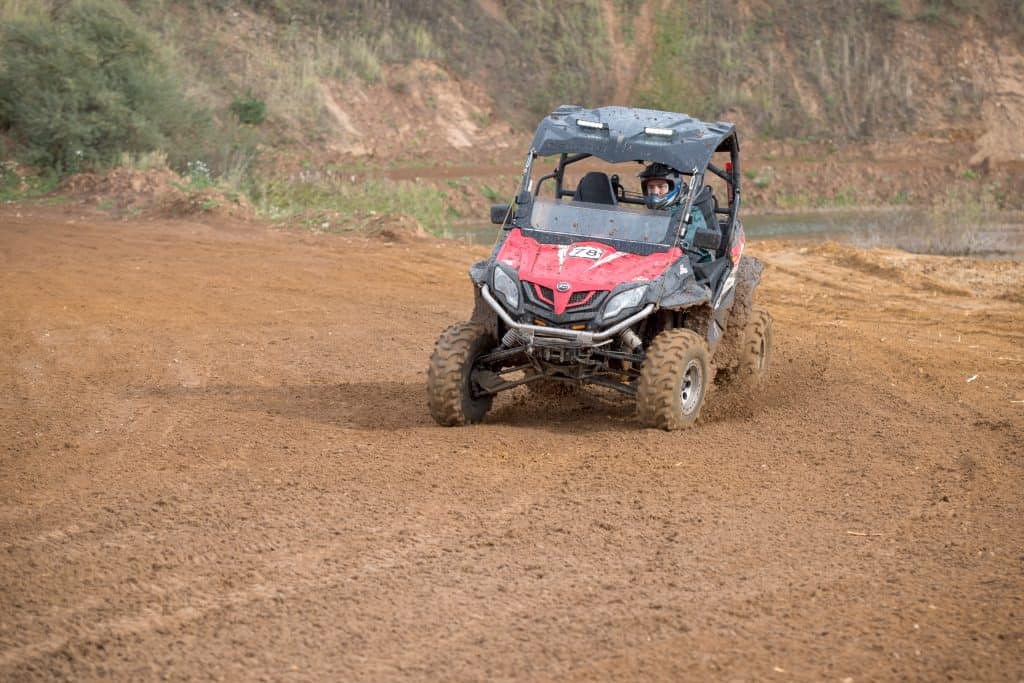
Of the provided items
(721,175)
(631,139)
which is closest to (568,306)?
(631,139)

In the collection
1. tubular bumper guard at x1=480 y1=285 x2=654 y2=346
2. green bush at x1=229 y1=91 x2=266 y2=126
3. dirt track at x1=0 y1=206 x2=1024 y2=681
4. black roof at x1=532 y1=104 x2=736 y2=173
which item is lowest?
dirt track at x1=0 y1=206 x2=1024 y2=681

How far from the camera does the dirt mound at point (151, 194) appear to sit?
2044cm

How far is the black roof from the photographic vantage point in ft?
29.3

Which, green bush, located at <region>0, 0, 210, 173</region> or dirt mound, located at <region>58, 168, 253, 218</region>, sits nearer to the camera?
dirt mound, located at <region>58, 168, 253, 218</region>

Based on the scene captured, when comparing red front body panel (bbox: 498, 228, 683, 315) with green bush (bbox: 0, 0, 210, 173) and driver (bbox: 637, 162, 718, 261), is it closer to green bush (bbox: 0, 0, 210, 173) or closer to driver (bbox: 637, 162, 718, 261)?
driver (bbox: 637, 162, 718, 261)

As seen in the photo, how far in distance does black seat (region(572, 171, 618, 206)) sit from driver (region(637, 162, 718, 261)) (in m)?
0.27

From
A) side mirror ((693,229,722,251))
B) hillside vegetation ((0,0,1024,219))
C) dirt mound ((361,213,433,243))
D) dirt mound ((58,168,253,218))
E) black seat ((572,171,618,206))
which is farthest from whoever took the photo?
hillside vegetation ((0,0,1024,219))

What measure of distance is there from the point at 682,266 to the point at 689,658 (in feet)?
13.5

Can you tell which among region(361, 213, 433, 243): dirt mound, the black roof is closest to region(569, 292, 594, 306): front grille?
the black roof

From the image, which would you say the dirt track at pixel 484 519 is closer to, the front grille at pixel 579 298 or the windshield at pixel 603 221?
the front grille at pixel 579 298

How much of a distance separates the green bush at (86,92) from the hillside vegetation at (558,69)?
4.38m

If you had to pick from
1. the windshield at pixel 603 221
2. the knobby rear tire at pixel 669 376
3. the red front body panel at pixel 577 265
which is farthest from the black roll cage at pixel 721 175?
the knobby rear tire at pixel 669 376

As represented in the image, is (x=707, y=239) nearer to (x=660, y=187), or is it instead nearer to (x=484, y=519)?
(x=660, y=187)

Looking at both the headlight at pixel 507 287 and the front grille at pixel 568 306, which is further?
the headlight at pixel 507 287
